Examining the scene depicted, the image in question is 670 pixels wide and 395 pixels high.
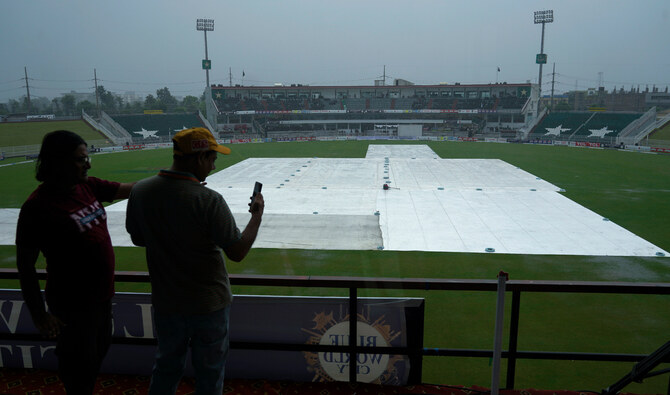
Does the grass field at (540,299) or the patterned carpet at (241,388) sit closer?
the patterned carpet at (241,388)

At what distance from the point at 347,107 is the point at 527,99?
2526cm

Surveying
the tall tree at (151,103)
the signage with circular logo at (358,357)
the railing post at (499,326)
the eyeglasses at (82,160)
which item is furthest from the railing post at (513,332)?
the tall tree at (151,103)

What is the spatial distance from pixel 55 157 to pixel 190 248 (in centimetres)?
88

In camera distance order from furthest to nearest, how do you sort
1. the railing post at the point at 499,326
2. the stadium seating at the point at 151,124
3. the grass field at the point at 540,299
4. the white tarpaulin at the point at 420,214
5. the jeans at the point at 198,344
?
1. the stadium seating at the point at 151,124
2. the white tarpaulin at the point at 420,214
3. the grass field at the point at 540,299
4. the railing post at the point at 499,326
5. the jeans at the point at 198,344

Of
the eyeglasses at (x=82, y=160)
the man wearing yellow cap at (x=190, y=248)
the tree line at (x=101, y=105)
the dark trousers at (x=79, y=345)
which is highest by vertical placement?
the tree line at (x=101, y=105)

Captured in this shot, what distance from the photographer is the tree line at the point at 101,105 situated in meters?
46.5

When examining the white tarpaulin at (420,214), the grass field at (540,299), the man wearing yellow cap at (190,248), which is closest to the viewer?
the man wearing yellow cap at (190,248)

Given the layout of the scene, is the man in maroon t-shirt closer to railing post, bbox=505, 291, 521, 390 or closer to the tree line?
railing post, bbox=505, 291, 521, 390

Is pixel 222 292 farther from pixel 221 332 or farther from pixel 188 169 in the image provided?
pixel 188 169

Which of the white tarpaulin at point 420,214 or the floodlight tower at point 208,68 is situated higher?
the floodlight tower at point 208,68

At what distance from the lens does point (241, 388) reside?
3053 millimetres

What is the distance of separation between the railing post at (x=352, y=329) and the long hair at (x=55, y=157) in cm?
174

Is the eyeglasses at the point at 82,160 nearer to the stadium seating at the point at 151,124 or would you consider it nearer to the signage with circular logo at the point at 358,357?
the signage with circular logo at the point at 358,357

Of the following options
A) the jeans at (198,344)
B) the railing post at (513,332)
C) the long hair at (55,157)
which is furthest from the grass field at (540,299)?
the long hair at (55,157)
